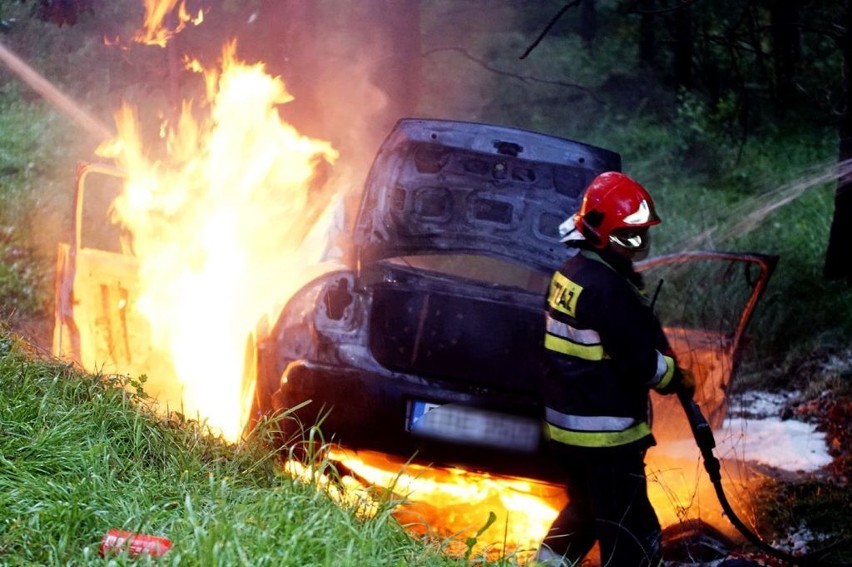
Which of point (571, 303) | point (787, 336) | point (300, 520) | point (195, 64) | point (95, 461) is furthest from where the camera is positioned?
point (195, 64)

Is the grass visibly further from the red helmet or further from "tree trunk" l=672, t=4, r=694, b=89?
"tree trunk" l=672, t=4, r=694, b=89

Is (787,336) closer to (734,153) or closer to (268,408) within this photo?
(734,153)

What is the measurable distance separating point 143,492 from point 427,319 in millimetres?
1503

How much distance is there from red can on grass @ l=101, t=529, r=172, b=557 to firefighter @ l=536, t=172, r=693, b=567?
1462 mm

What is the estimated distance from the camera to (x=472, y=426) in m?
4.15

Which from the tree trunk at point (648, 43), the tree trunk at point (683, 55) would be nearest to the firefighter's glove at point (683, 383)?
the tree trunk at point (683, 55)

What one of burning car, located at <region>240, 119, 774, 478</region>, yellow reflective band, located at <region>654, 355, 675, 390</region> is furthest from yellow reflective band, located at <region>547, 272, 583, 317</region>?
burning car, located at <region>240, 119, 774, 478</region>

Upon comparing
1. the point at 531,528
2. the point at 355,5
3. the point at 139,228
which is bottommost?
the point at 531,528

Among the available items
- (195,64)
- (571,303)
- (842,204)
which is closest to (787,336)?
(842,204)

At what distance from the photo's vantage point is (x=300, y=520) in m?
3.30

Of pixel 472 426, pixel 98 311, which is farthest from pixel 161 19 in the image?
pixel 472 426

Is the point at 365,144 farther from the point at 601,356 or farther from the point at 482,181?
the point at 601,356

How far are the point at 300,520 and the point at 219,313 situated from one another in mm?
2311

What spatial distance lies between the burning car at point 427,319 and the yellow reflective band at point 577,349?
24.1 inches
